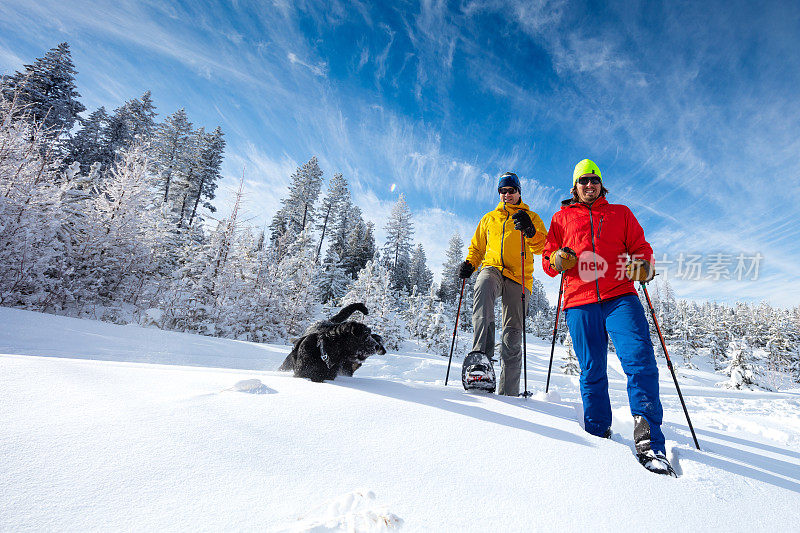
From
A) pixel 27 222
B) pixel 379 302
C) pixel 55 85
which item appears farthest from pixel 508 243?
pixel 55 85

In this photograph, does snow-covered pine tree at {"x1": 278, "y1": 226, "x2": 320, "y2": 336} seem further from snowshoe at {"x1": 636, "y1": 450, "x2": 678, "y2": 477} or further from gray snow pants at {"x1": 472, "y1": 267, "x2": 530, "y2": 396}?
snowshoe at {"x1": 636, "y1": 450, "x2": 678, "y2": 477}

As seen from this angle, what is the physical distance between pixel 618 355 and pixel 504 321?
1.46 metres

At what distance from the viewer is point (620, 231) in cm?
279

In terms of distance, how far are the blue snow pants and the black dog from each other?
1825 millimetres

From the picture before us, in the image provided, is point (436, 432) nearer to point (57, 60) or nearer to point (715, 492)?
point (715, 492)

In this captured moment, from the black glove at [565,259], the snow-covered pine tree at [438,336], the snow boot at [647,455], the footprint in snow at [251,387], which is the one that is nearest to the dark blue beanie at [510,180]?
the black glove at [565,259]

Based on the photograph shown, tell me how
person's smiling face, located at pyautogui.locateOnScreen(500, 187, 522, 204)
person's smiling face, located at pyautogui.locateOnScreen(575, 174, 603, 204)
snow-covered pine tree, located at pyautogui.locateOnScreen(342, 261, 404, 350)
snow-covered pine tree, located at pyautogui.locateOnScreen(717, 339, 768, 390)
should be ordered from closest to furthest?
1. person's smiling face, located at pyautogui.locateOnScreen(575, 174, 603, 204)
2. person's smiling face, located at pyautogui.locateOnScreen(500, 187, 522, 204)
3. snow-covered pine tree, located at pyautogui.locateOnScreen(717, 339, 768, 390)
4. snow-covered pine tree, located at pyautogui.locateOnScreen(342, 261, 404, 350)

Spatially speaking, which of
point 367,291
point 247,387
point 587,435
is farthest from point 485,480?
point 367,291

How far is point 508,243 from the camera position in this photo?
3920 mm

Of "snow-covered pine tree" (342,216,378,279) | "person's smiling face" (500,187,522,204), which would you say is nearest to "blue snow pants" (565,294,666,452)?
"person's smiling face" (500,187,522,204)

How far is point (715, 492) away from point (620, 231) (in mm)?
1943

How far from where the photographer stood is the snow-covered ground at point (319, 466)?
1.05 meters

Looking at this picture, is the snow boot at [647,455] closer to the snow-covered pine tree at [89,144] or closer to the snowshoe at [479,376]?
the snowshoe at [479,376]

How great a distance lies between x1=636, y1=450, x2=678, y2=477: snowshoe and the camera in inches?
69.9
